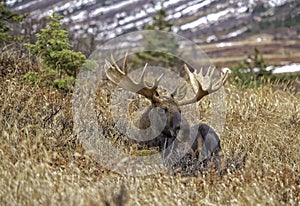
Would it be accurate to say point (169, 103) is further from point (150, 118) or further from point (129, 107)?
point (129, 107)

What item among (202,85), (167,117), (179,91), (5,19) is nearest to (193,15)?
(5,19)

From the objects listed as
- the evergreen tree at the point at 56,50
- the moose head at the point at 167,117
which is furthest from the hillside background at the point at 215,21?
the moose head at the point at 167,117

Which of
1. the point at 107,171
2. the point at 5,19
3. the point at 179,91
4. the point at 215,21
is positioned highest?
the point at 5,19

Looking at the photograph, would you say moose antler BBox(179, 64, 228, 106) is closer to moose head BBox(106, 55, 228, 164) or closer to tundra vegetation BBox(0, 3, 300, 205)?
moose head BBox(106, 55, 228, 164)

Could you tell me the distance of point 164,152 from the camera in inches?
264

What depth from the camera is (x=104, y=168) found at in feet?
19.0

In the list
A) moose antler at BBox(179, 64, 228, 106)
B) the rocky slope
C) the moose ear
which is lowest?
the rocky slope

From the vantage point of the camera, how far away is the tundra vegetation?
4.54m

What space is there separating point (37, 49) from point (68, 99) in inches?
35.5

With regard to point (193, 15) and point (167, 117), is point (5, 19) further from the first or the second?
point (193, 15)

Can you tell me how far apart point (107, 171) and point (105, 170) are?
0.03 m

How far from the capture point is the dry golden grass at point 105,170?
447 centimetres

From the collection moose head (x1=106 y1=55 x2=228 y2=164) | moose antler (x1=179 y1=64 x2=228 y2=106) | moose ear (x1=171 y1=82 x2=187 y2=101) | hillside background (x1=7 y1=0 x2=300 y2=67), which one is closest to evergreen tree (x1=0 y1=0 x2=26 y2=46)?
moose head (x1=106 y1=55 x2=228 y2=164)

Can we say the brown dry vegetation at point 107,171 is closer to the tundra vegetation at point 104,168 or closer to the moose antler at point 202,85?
the tundra vegetation at point 104,168
